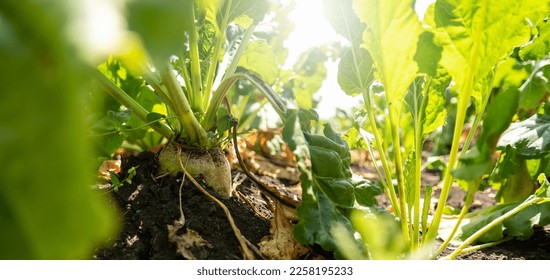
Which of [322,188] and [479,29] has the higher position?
[479,29]

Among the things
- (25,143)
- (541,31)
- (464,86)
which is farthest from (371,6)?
(25,143)

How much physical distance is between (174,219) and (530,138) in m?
0.76

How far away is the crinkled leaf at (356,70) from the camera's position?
101cm

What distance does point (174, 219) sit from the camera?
0.90 m

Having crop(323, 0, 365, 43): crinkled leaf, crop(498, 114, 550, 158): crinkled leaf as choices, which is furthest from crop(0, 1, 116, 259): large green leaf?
crop(498, 114, 550, 158): crinkled leaf

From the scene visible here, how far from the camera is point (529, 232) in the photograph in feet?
3.68

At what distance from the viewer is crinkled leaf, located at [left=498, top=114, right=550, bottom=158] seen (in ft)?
3.57

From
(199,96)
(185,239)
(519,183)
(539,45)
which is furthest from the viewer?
(519,183)

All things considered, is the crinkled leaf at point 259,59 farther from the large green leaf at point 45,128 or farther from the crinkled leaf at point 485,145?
the large green leaf at point 45,128

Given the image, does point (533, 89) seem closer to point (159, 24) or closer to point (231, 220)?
point (231, 220)

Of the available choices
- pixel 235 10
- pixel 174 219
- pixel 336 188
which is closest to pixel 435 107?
pixel 336 188

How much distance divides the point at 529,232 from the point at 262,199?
1.93 ft

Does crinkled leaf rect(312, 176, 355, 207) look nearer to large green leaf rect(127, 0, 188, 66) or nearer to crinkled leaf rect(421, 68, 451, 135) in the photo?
crinkled leaf rect(421, 68, 451, 135)

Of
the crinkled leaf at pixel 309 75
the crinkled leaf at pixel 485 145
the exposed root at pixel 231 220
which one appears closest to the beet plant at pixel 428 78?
the crinkled leaf at pixel 485 145
